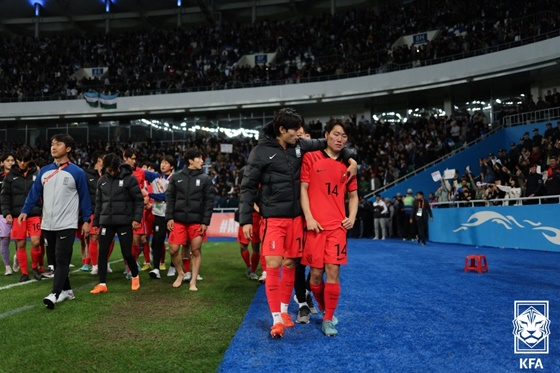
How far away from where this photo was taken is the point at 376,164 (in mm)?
24344

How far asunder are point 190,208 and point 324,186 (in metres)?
3.03

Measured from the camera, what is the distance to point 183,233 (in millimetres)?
6914

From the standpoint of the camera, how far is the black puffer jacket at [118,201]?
21.9 ft

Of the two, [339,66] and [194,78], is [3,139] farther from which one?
[339,66]

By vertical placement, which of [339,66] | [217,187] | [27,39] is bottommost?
[217,187]

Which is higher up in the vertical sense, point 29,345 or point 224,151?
point 224,151

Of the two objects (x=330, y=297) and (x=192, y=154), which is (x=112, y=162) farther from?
(x=330, y=297)

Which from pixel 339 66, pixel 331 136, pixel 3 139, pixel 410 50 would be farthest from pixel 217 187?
pixel 3 139

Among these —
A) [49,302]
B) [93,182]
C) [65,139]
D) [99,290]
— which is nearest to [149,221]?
[93,182]

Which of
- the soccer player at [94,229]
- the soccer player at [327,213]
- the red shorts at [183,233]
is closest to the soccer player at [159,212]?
the soccer player at [94,229]

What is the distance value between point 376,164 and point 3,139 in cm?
3160

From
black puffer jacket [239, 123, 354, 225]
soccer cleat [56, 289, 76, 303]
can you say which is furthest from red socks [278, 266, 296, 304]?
soccer cleat [56, 289, 76, 303]

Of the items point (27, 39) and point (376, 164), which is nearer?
point (376, 164)

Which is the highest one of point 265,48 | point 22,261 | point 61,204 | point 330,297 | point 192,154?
point 265,48
